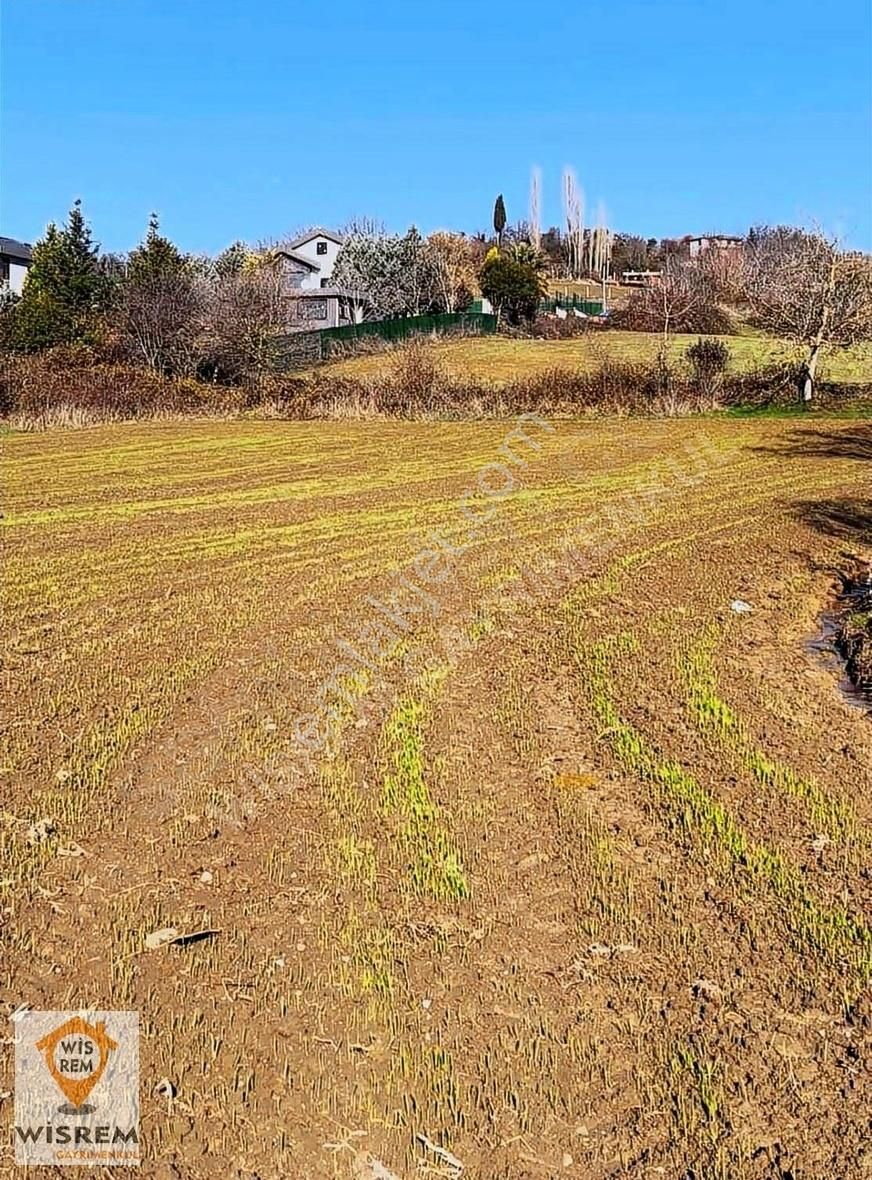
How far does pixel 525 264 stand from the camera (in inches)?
1804

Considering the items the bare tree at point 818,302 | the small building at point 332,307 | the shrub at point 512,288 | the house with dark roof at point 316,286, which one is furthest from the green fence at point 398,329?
the bare tree at point 818,302

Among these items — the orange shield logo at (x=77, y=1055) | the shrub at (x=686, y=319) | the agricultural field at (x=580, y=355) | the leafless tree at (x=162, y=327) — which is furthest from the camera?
the shrub at (x=686, y=319)

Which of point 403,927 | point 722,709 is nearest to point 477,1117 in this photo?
point 403,927

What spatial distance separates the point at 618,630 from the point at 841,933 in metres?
3.65

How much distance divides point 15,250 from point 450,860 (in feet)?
183

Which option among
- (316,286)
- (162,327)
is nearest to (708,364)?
(162,327)

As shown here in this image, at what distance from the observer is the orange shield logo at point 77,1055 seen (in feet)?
8.93

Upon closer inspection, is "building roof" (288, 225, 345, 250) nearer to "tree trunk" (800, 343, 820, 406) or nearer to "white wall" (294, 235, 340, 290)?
"white wall" (294, 235, 340, 290)

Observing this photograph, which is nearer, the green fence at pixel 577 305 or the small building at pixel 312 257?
the green fence at pixel 577 305

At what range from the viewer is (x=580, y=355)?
32406 millimetres

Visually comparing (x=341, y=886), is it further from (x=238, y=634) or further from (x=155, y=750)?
(x=238, y=634)

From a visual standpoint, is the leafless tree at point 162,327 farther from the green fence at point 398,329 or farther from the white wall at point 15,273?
the white wall at point 15,273

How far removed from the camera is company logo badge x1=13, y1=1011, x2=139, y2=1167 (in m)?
2.53

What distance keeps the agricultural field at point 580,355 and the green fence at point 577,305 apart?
30.2 feet
